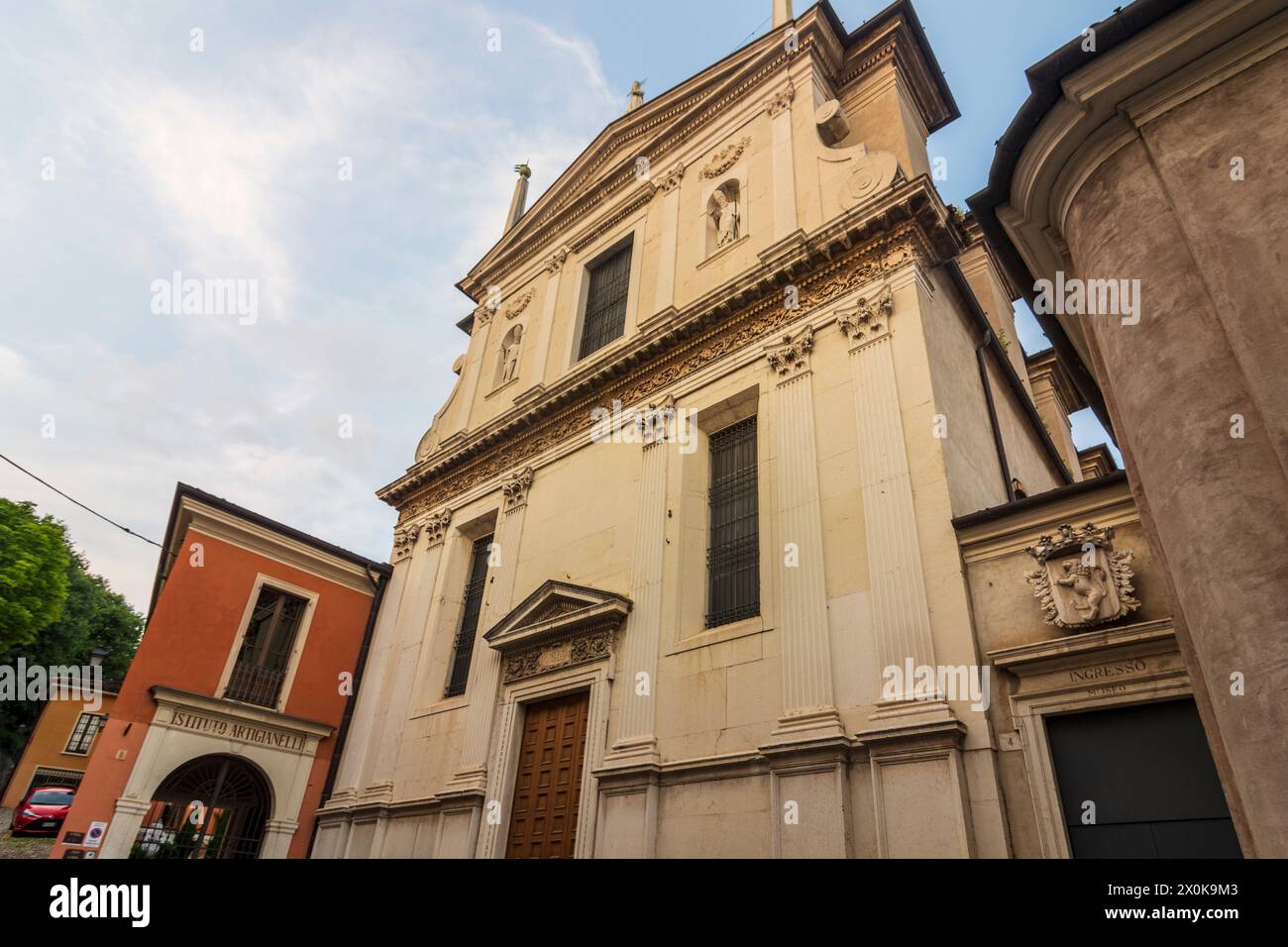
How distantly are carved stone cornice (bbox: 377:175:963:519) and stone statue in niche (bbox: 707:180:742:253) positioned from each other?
72.0 inches

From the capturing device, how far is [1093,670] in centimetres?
730

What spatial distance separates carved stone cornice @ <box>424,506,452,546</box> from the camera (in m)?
17.0

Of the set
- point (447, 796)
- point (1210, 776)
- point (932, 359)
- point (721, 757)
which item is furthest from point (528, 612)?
point (1210, 776)

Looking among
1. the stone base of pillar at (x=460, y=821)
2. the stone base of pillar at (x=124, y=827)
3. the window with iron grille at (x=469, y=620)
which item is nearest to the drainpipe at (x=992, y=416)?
the stone base of pillar at (x=460, y=821)

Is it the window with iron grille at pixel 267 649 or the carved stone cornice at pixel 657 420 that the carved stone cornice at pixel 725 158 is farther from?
the window with iron grille at pixel 267 649

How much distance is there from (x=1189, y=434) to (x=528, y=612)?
33.7 feet

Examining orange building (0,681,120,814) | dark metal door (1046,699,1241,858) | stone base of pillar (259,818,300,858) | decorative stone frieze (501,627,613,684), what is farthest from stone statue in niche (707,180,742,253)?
orange building (0,681,120,814)

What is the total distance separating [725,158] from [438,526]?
401 inches

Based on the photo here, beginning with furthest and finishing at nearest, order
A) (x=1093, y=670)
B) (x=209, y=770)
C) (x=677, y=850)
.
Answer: (x=209, y=770) → (x=677, y=850) → (x=1093, y=670)

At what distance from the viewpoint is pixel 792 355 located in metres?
11.7
